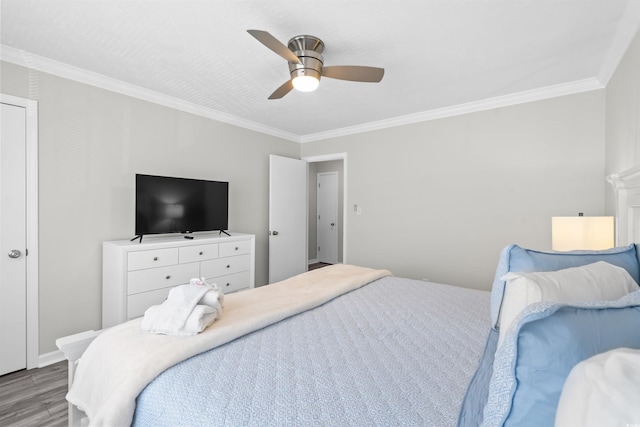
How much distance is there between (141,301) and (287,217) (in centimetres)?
229

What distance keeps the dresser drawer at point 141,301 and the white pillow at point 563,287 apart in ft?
8.94

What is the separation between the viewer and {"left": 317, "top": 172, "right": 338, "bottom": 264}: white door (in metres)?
6.49

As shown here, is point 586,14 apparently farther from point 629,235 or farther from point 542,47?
point 629,235

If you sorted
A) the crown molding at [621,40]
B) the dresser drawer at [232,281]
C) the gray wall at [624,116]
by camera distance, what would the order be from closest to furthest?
the crown molding at [621,40], the gray wall at [624,116], the dresser drawer at [232,281]

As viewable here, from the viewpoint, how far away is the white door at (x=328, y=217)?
21.3 ft

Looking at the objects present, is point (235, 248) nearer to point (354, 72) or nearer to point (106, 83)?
point (106, 83)

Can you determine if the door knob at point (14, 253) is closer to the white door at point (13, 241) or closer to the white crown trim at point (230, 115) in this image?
the white door at point (13, 241)

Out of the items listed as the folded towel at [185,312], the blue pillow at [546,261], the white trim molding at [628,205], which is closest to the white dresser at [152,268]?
the folded towel at [185,312]

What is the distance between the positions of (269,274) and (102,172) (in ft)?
7.61

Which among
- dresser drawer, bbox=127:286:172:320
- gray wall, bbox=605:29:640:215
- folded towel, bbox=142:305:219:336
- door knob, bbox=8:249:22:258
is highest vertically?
gray wall, bbox=605:29:640:215

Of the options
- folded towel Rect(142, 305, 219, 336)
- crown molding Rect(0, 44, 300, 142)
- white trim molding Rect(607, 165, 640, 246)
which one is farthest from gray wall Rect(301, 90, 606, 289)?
folded towel Rect(142, 305, 219, 336)

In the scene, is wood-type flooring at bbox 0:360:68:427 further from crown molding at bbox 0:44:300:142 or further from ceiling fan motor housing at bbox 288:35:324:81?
ceiling fan motor housing at bbox 288:35:324:81

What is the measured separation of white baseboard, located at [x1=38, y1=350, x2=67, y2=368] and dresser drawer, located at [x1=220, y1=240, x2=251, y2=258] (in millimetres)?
1549

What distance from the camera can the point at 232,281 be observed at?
11.0 feet
